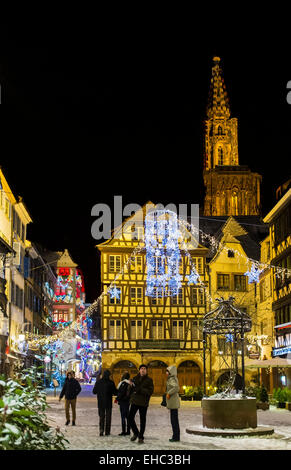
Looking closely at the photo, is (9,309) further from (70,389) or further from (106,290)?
(70,389)

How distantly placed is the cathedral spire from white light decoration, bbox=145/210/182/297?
1971 inches

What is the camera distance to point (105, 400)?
1568cm

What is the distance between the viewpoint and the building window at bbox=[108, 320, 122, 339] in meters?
48.0

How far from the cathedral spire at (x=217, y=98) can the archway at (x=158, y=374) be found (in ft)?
179

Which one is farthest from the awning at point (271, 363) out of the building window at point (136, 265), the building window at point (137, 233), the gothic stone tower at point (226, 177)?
the gothic stone tower at point (226, 177)

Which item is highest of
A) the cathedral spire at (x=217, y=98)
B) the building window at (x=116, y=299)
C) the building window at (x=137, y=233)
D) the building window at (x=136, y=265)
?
the cathedral spire at (x=217, y=98)

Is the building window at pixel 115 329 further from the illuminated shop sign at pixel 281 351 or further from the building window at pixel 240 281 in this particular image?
the illuminated shop sign at pixel 281 351

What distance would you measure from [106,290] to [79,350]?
32170 millimetres

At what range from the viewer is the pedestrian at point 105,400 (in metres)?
15.3

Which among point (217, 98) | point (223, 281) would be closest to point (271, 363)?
point (223, 281)

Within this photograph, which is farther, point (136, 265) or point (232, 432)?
point (136, 265)

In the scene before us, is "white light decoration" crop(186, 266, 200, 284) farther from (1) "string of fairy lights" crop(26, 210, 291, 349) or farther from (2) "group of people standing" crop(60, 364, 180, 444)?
(2) "group of people standing" crop(60, 364, 180, 444)

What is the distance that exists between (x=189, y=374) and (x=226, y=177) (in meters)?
39.1

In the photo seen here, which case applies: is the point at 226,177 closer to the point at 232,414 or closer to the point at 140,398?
the point at 232,414
